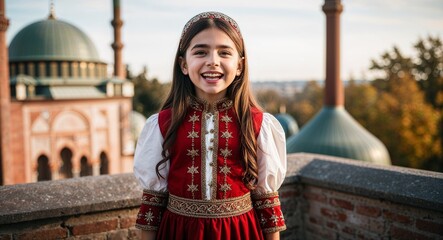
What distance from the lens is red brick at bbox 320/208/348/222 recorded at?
9.89 ft

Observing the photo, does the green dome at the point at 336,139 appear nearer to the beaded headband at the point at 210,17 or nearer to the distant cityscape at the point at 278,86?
the distant cityscape at the point at 278,86

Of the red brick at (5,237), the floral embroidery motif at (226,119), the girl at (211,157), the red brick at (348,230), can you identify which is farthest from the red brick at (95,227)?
the red brick at (348,230)

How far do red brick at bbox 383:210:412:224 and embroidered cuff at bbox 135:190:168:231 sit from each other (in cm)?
158

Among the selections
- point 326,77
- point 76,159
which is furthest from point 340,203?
point 76,159

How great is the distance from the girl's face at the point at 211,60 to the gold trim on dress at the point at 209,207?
536 millimetres

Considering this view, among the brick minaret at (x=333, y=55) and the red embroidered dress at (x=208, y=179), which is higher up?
the brick minaret at (x=333, y=55)

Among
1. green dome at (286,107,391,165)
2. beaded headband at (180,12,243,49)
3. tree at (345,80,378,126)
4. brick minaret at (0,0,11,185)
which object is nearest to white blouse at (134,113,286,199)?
beaded headband at (180,12,243,49)

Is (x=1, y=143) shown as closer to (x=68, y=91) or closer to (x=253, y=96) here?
(x=68, y=91)

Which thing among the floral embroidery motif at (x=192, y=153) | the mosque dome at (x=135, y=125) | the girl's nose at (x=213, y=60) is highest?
the girl's nose at (x=213, y=60)

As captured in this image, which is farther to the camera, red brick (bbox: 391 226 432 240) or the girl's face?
red brick (bbox: 391 226 432 240)

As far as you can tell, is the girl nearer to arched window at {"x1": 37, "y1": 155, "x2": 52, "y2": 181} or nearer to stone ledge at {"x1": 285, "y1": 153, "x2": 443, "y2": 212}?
stone ledge at {"x1": 285, "y1": 153, "x2": 443, "y2": 212}

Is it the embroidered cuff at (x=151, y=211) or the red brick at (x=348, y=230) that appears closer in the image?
the embroidered cuff at (x=151, y=211)

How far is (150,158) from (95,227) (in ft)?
2.83

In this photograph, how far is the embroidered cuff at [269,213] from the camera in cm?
197
